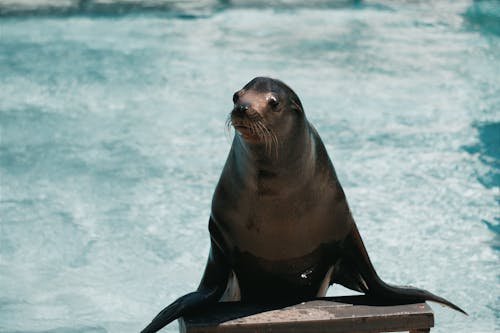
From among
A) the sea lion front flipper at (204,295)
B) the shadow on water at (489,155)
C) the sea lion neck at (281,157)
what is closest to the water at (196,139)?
the shadow on water at (489,155)

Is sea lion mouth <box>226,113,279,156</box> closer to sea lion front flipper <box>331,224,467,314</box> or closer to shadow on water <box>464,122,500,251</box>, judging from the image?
sea lion front flipper <box>331,224,467,314</box>

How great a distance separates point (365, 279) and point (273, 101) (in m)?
0.75

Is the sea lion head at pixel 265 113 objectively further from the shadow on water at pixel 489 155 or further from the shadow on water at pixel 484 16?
the shadow on water at pixel 484 16

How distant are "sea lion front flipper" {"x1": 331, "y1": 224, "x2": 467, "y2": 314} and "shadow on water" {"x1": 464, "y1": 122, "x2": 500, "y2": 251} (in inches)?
89.4

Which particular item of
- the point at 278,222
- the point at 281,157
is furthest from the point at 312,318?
the point at 281,157

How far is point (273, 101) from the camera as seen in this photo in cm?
300

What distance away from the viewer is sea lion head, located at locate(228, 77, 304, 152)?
2.90 meters

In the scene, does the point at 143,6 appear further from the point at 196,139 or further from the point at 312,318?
the point at 312,318

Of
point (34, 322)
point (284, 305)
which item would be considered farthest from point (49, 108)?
point (284, 305)

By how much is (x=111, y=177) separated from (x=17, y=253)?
3.99 feet

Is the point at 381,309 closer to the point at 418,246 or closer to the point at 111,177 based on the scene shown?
the point at 418,246

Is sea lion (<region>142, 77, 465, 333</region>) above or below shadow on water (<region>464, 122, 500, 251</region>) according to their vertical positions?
above

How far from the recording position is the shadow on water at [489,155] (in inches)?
236

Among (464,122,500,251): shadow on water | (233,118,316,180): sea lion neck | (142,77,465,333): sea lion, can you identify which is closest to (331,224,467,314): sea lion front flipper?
(142,77,465,333): sea lion
